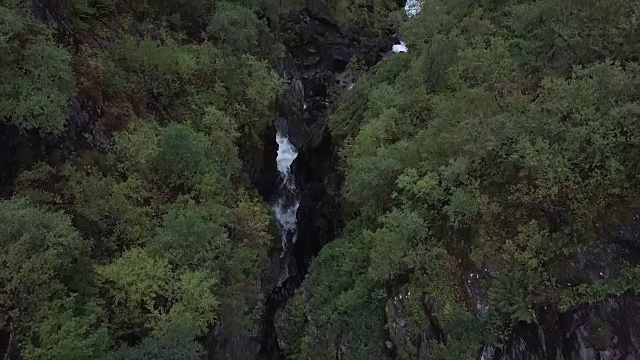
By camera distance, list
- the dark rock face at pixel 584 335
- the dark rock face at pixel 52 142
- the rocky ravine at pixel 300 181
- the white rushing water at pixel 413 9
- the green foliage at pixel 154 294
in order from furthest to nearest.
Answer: the white rushing water at pixel 413 9 → the rocky ravine at pixel 300 181 → the dark rock face at pixel 52 142 → the green foliage at pixel 154 294 → the dark rock face at pixel 584 335

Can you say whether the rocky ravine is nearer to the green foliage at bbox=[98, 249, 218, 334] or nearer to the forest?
the forest

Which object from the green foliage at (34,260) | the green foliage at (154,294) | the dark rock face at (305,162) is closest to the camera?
the green foliage at (34,260)

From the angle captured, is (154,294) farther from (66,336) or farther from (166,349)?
(66,336)

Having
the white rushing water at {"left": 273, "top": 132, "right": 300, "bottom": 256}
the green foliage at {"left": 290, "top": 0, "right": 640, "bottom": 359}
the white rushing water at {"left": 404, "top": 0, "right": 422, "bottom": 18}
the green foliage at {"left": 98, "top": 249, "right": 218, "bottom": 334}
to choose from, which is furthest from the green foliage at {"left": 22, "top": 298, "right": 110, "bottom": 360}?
the white rushing water at {"left": 404, "top": 0, "right": 422, "bottom": 18}

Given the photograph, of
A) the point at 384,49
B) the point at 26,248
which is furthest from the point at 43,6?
the point at 384,49

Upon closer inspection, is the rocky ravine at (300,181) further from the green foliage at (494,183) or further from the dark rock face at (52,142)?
the dark rock face at (52,142)

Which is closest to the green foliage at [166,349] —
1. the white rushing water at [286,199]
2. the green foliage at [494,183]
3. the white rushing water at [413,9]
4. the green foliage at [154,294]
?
the green foliage at [154,294]

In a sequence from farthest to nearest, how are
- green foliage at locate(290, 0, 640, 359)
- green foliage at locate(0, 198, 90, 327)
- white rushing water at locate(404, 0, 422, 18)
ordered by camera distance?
white rushing water at locate(404, 0, 422, 18)
green foliage at locate(290, 0, 640, 359)
green foliage at locate(0, 198, 90, 327)

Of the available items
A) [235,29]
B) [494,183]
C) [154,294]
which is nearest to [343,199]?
[494,183]
